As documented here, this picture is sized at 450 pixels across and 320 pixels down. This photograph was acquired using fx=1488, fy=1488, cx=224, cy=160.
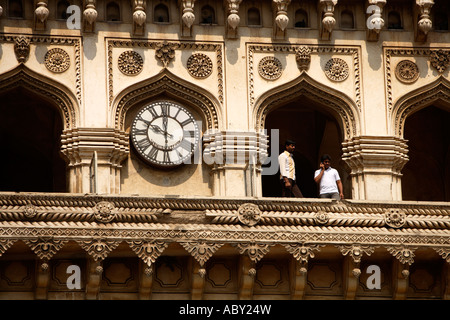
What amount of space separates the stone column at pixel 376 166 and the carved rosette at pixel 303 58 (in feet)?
5.69

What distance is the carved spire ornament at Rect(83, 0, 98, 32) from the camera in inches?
1118

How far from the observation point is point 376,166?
28.7 m

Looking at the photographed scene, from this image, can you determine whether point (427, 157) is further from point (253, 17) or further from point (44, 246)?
point (44, 246)

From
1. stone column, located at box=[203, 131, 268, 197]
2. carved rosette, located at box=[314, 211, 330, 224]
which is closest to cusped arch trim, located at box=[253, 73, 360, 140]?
stone column, located at box=[203, 131, 268, 197]

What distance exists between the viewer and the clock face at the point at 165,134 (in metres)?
28.4

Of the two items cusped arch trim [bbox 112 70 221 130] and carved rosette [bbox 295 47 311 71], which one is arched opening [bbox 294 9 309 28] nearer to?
carved rosette [bbox 295 47 311 71]

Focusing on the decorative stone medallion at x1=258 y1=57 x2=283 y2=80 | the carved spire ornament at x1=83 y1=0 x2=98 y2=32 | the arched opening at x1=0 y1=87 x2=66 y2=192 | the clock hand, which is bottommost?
the clock hand

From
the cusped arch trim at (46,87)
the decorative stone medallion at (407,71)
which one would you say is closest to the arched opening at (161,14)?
the cusped arch trim at (46,87)

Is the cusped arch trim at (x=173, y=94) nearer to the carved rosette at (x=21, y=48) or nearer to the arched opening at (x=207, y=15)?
the arched opening at (x=207, y=15)

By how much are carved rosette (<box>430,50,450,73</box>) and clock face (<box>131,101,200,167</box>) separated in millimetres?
4920

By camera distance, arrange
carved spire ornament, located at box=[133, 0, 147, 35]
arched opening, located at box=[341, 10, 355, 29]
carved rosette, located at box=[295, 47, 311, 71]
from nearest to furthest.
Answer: carved spire ornament, located at box=[133, 0, 147, 35] < carved rosette, located at box=[295, 47, 311, 71] < arched opening, located at box=[341, 10, 355, 29]
